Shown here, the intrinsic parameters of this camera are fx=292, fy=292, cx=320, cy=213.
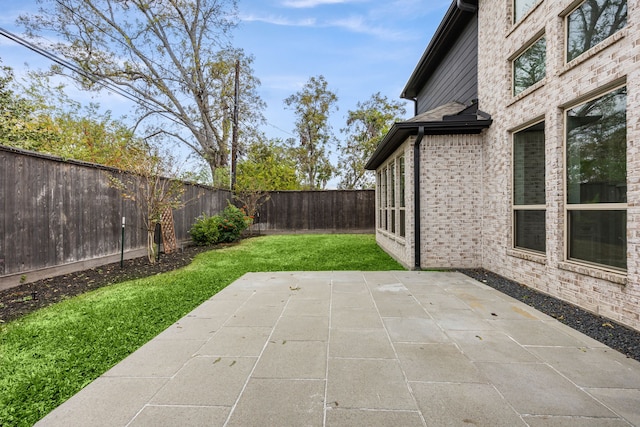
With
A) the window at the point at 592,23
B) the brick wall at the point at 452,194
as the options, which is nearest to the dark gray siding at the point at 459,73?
the brick wall at the point at 452,194

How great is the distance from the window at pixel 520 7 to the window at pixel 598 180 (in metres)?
1.94

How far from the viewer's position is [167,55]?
1228 centimetres

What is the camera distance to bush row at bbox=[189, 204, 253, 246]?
8.46m

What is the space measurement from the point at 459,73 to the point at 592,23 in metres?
3.33

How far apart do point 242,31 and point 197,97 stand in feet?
10.9

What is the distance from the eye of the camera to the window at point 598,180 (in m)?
2.86

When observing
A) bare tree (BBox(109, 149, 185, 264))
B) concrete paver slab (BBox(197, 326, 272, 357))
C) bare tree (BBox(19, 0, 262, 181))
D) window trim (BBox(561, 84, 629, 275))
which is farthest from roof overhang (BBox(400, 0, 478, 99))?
bare tree (BBox(19, 0, 262, 181))

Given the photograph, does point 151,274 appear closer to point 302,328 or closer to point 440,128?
point 302,328

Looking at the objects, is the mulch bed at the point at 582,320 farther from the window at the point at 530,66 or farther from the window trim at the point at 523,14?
the window trim at the point at 523,14

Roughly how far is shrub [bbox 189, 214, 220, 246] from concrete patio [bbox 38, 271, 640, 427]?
5659mm

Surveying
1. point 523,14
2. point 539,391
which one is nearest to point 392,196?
point 523,14

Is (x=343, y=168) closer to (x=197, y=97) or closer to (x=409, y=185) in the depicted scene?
(x=197, y=97)

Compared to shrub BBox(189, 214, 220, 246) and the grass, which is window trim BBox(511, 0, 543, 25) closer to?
the grass

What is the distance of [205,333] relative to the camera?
103 inches
